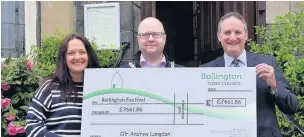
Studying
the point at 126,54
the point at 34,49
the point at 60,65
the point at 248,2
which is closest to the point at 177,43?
the point at 248,2

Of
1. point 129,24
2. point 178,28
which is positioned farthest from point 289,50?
point 178,28

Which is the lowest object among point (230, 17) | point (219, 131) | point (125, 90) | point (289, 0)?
point (219, 131)

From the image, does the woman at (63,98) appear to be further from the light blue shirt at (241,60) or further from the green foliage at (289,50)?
the green foliage at (289,50)

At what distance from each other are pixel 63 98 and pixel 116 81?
33 centimetres

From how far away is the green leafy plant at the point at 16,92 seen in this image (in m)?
4.07

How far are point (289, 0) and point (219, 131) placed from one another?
3.48 m

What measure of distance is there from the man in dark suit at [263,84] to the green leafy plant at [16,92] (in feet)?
6.27

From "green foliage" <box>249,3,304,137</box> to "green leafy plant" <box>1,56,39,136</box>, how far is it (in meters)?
2.08

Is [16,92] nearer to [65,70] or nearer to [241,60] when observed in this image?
[65,70]

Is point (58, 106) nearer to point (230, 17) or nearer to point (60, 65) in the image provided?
point (60, 65)

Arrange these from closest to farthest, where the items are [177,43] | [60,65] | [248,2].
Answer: [60,65] → [248,2] → [177,43]

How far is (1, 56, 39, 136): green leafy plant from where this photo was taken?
13.4 feet

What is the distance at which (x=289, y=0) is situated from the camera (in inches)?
233

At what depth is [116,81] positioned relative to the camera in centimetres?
299
